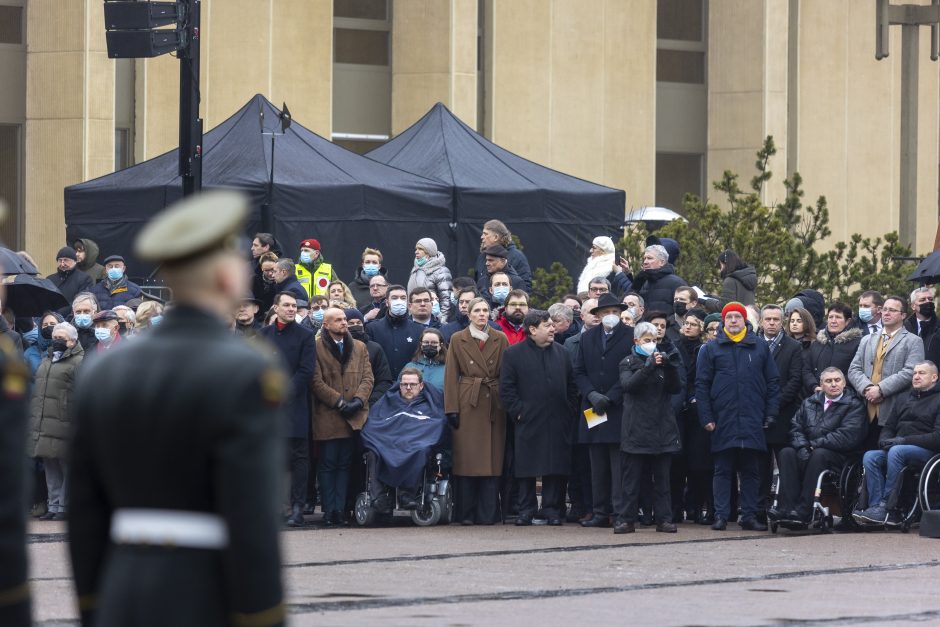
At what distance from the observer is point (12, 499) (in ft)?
17.1

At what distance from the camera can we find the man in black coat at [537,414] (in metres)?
16.1

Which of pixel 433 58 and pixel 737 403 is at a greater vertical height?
pixel 433 58

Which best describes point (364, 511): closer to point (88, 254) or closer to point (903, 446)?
point (903, 446)

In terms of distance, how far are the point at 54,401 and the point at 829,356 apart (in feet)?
21.7

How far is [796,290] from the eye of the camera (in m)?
20.7

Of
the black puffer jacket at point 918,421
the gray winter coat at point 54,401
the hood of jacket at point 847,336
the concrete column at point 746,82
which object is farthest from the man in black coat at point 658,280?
the concrete column at point 746,82

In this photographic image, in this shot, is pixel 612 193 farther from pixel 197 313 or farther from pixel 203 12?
pixel 197 313

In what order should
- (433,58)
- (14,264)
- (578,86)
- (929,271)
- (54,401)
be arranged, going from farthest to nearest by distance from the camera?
(578,86) < (433,58) < (14,264) < (929,271) < (54,401)

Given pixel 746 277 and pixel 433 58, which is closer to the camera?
pixel 746 277

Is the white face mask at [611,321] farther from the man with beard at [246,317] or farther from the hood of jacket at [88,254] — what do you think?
the hood of jacket at [88,254]

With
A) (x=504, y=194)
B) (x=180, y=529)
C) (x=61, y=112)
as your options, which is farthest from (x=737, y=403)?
(x=61, y=112)

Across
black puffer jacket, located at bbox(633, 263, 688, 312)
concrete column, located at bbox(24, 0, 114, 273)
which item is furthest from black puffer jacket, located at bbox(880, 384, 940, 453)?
concrete column, located at bbox(24, 0, 114, 273)

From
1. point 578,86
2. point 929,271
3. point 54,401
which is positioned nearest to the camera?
point 54,401

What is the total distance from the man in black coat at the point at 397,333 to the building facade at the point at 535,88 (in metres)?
12.2
